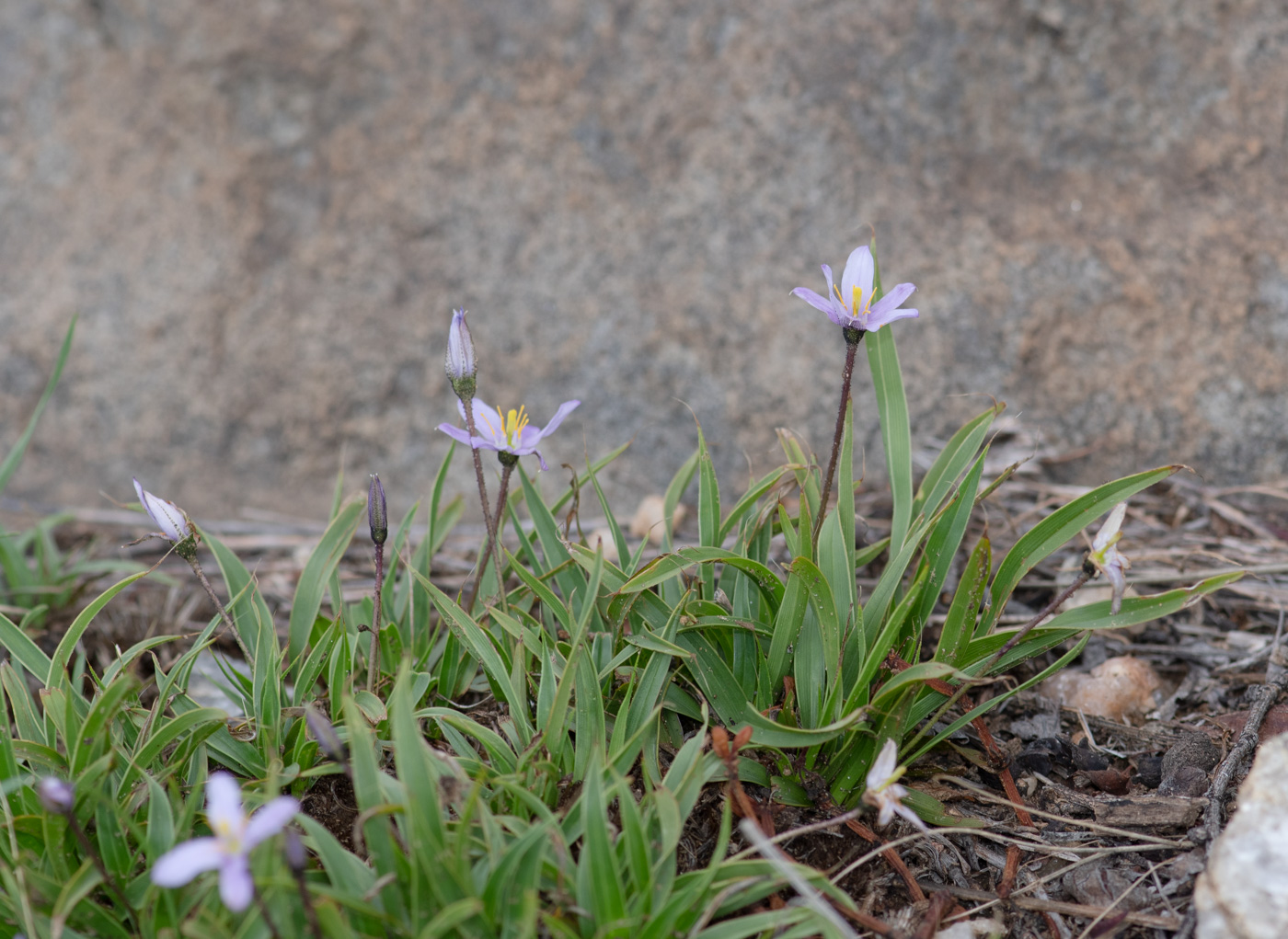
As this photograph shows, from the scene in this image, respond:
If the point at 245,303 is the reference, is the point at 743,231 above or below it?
above

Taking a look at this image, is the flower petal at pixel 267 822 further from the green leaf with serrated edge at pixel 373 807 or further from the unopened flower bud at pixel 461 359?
the unopened flower bud at pixel 461 359

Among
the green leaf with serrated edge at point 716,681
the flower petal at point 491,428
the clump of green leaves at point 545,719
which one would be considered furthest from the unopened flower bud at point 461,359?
the green leaf with serrated edge at point 716,681

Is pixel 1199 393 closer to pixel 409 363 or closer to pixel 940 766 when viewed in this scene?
pixel 940 766

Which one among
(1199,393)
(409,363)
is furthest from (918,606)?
(409,363)

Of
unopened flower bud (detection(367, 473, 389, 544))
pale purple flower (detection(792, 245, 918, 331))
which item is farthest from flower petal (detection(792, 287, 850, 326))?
unopened flower bud (detection(367, 473, 389, 544))

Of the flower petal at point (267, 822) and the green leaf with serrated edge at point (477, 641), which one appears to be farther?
the green leaf with serrated edge at point (477, 641)

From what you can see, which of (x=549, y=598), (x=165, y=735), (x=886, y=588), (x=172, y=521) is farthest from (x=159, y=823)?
(x=886, y=588)

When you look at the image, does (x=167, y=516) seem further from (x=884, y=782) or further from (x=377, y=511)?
(x=884, y=782)
